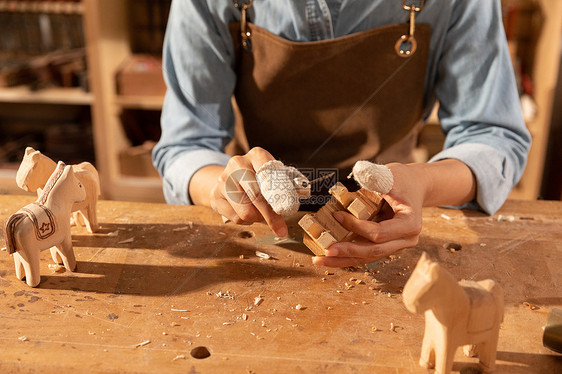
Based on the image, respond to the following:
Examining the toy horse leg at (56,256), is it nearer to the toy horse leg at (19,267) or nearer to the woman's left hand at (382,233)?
the toy horse leg at (19,267)

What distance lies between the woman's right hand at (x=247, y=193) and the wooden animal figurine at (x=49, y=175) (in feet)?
0.88

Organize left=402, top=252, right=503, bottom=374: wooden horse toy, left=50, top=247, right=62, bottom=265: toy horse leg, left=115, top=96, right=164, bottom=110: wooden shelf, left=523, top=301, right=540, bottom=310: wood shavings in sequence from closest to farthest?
left=402, top=252, right=503, bottom=374: wooden horse toy → left=523, top=301, right=540, bottom=310: wood shavings → left=50, top=247, right=62, bottom=265: toy horse leg → left=115, top=96, right=164, bottom=110: wooden shelf

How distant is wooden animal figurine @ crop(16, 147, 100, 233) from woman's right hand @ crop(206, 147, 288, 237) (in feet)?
0.88

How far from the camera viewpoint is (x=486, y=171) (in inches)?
46.2

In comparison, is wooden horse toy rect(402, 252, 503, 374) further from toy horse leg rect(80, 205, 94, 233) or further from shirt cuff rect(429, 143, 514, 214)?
toy horse leg rect(80, 205, 94, 233)

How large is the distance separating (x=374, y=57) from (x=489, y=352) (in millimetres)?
784

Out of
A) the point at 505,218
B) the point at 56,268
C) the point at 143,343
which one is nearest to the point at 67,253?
the point at 56,268

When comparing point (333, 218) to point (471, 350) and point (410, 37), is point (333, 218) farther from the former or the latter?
point (410, 37)

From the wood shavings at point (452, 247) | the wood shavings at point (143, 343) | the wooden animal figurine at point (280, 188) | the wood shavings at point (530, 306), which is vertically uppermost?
the wooden animal figurine at point (280, 188)

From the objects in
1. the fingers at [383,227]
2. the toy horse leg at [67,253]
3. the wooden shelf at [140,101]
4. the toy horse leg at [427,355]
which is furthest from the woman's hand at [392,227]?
the wooden shelf at [140,101]

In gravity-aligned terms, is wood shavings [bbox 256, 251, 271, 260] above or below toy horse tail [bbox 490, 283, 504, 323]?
below

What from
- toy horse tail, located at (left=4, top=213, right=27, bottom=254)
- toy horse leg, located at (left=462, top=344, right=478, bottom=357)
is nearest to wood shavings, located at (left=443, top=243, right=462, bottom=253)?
toy horse leg, located at (left=462, top=344, right=478, bottom=357)

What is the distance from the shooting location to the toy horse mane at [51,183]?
0.93 m

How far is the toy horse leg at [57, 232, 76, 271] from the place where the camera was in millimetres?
945
